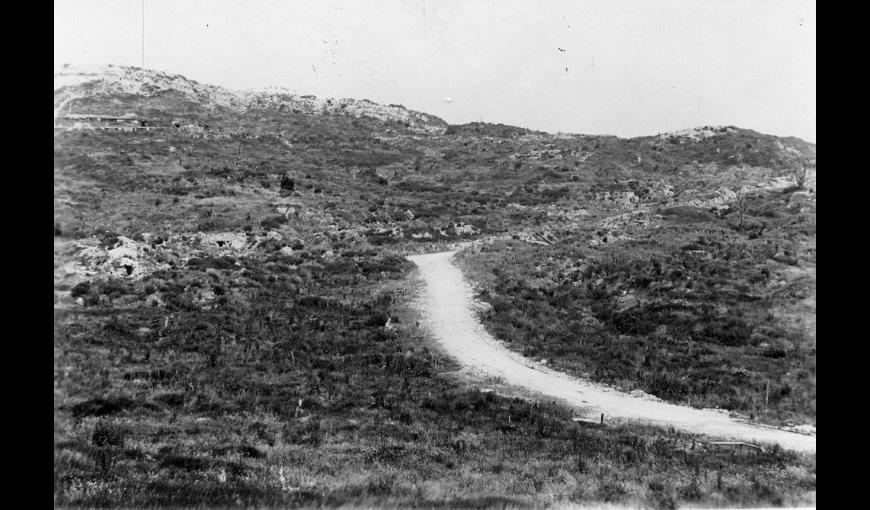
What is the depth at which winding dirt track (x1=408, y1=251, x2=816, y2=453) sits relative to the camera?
11242mm

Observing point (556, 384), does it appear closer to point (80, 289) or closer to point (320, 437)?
point (320, 437)

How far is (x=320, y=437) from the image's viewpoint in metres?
10.7

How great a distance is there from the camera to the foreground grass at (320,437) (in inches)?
345

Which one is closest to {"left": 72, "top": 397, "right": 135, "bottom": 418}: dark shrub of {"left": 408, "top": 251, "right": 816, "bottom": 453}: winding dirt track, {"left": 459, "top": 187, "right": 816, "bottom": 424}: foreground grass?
{"left": 408, "top": 251, "right": 816, "bottom": 453}: winding dirt track

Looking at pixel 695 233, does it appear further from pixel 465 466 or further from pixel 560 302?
pixel 465 466

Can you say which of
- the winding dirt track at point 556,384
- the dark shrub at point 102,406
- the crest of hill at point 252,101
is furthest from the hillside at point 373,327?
the crest of hill at point 252,101

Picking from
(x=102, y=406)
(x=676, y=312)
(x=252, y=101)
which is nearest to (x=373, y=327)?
(x=102, y=406)

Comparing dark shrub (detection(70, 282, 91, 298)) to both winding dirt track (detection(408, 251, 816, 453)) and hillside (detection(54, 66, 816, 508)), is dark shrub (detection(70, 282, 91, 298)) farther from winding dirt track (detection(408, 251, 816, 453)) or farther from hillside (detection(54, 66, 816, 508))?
winding dirt track (detection(408, 251, 816, 453))

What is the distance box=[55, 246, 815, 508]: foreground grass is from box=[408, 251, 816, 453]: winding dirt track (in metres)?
0.78

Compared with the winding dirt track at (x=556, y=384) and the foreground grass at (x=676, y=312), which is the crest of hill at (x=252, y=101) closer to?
the foreground grass at (x=676, y=312)

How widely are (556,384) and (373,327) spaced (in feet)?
24.7

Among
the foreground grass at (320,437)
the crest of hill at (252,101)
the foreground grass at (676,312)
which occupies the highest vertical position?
the crest of hill at (252,101)

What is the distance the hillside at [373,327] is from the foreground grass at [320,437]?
0.06 meters
